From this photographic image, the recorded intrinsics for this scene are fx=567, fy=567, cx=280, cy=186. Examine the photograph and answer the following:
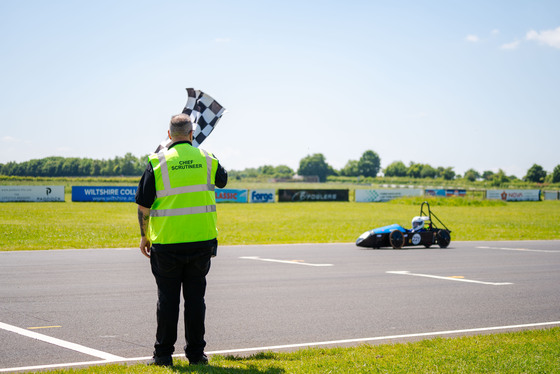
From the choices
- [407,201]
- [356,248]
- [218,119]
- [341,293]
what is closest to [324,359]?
[218,119]

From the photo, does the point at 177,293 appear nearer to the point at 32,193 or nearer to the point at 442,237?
the point at 442,237

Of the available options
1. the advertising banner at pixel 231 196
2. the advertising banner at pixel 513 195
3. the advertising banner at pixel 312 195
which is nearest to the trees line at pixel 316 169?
the advertising banner at pixel 231 196

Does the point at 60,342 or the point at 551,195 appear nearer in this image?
the point at 60,342

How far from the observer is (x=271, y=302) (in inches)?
305

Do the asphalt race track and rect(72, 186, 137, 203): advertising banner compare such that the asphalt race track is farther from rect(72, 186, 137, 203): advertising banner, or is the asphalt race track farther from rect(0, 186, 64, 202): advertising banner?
rect(72, 186, 137, 203): advertising banner

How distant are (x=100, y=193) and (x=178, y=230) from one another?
124 feet

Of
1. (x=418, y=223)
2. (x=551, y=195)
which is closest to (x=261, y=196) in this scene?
(x=418, y=223)

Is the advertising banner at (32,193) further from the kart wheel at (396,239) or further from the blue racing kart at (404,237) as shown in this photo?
the kart wheel at (396,239)

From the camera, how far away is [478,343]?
5531 mm

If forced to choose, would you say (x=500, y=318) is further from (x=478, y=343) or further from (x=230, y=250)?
(x=230, y=250)

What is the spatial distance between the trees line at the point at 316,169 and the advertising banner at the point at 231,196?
20.1 ft

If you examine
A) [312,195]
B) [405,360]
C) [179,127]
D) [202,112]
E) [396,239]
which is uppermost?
[202,112]

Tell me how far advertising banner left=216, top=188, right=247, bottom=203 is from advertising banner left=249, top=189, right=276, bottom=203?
34.1 inches

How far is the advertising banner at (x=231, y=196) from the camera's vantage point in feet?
143
